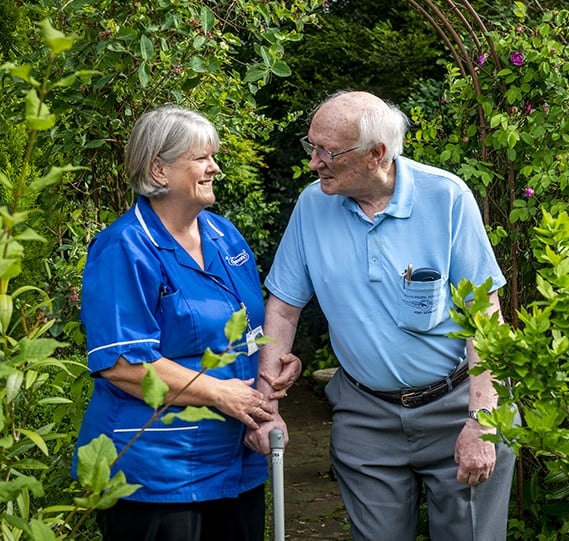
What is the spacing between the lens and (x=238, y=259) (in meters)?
3.13

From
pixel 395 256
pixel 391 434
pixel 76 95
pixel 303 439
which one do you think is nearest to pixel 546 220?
pixel 395 256

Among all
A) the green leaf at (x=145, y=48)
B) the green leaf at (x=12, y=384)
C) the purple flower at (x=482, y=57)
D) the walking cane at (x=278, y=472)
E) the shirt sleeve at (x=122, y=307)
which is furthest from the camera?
the purple flower at (x=482, y=57)

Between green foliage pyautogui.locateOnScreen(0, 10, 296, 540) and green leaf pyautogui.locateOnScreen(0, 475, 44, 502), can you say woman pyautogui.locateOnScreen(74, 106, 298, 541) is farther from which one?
green leaf pyautogui.locateOnScreen(0, 475, 44, 502)

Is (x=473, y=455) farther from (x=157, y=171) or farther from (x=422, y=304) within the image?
(x=157, y=171)

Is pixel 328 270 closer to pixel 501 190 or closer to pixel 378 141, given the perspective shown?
pixel 378 141

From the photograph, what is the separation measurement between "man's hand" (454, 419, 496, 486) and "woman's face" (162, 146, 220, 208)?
3.20 feet

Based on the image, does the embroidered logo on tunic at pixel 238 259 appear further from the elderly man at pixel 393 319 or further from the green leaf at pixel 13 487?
the green leaf at pixel 13 487

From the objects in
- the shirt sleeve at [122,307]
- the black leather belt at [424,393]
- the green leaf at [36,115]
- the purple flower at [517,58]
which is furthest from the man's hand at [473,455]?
the green leaf at [36,115]

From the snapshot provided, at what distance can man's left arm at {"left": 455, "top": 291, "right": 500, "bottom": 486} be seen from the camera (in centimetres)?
297

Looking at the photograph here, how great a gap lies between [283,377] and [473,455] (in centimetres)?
60

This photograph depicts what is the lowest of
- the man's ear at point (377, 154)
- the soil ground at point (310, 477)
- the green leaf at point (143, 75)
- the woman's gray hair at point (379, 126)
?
the soil ground at point (310, 477)

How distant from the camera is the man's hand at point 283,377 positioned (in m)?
3.15

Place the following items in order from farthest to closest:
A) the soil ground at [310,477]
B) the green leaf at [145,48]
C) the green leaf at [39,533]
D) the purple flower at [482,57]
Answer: the soil ground at [310,477] → the purple flower at [482,57] → the green leaf at [145,48] → the green leaf at [39,533]

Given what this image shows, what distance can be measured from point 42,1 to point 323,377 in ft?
15.5
